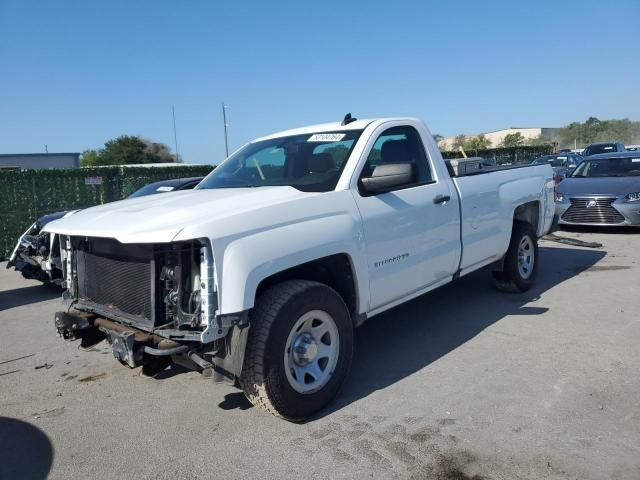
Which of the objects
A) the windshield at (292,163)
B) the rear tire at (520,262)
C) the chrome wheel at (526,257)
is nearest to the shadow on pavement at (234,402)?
the windshield at (292,163)

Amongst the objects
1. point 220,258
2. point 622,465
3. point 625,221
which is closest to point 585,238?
point 625,221

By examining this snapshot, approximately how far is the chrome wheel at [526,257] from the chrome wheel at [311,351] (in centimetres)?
351

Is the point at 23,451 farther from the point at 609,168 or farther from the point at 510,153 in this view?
the point at 510,153

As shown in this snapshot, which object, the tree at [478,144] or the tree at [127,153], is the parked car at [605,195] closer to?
the tree at [478,144]

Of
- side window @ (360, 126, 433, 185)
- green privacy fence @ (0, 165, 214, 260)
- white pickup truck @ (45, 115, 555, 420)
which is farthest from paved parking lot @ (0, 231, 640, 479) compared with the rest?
green privacy fence @ (0, 165, 214, 260)

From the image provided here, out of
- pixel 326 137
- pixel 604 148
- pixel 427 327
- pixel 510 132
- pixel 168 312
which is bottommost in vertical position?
pixel 427 327

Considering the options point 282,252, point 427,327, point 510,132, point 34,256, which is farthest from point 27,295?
point 510,132

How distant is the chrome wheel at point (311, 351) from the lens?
3484 mm

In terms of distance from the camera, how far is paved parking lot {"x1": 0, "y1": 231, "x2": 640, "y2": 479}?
10.0 ft

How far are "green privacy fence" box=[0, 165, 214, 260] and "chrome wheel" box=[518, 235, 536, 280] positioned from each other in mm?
11059

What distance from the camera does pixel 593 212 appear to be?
1064 cm

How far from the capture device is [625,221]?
33.8 ft

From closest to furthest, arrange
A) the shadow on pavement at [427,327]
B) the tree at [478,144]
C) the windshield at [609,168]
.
Result: the shadow on pavement at [427,327], the windshield at [609,168], the tree at [478,144]

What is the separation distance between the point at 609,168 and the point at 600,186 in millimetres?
1396
